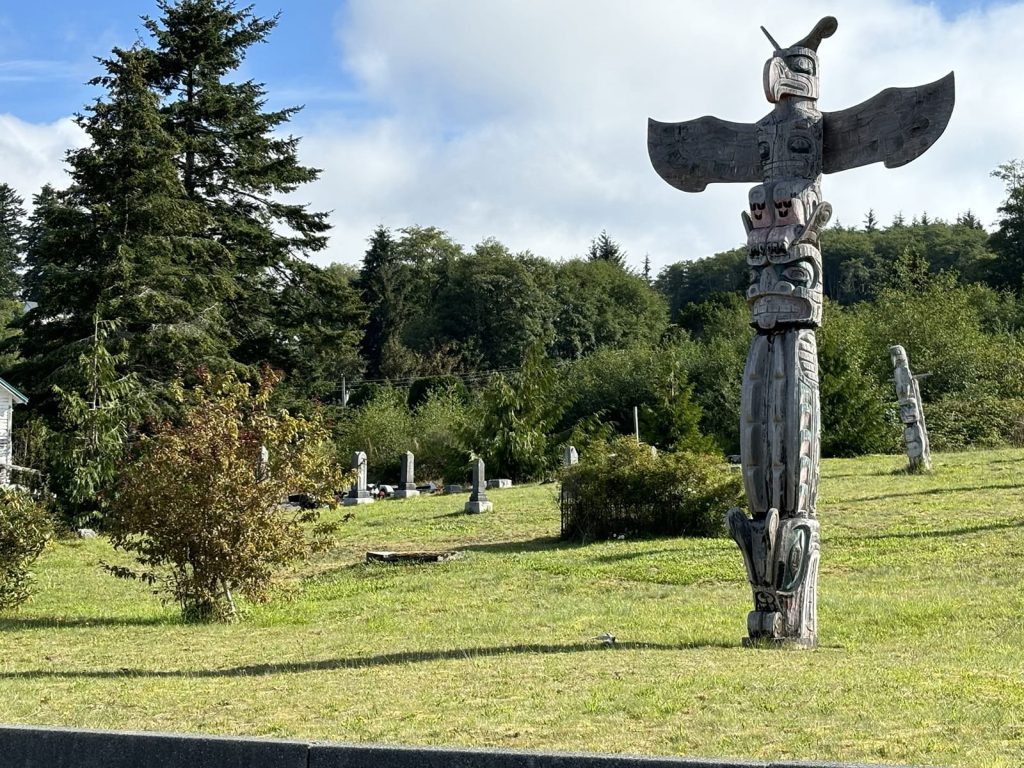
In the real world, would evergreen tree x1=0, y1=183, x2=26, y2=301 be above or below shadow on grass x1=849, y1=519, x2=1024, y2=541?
above

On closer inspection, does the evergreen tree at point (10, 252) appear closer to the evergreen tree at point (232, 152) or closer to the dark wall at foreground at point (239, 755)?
the evergreen tree at point (232, 152)

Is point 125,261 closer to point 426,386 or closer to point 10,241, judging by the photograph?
point 426,386

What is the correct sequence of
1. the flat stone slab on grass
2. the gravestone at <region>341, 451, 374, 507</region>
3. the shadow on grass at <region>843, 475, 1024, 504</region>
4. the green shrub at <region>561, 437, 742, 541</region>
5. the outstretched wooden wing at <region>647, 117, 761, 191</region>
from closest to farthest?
the outstretched wooden wing at <region>647, 117, 761, 191</region>, the flat stone slab on grass, the green shrub at <region>561, 437, 742, 541</region>, the shadow on grass at <region>843, 475, 1024, 504</region>, the gravestone at <region>341, 451, 374, 507</region>

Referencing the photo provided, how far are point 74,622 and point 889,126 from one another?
1067 centimetres

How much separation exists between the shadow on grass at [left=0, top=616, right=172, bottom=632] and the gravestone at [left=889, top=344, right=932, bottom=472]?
1666 cm

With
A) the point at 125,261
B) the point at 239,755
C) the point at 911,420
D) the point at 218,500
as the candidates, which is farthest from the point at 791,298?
the point at 125,261

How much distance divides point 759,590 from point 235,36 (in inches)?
1388

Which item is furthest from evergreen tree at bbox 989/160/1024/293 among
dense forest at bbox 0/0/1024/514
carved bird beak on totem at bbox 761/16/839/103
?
carved bird beak on totem at bbox 761/16/839/103

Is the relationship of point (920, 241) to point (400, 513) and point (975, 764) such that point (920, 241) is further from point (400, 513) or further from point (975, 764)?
point (975, 764)

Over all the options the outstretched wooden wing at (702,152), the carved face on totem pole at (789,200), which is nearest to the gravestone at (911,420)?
the outstretched wooden wing at (702,152)

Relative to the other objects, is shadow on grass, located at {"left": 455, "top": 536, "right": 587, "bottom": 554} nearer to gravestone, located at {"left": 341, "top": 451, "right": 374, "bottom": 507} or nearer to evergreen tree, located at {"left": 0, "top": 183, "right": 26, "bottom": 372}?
gravestone, located at {"left": 341, "top": 451, "right": 374, "bottom": 507}

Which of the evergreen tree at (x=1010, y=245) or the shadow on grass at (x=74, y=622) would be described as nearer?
the shadow on grass at (x=74, y=622)

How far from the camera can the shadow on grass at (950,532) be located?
55.4 ft

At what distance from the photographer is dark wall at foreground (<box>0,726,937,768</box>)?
5277 mm
